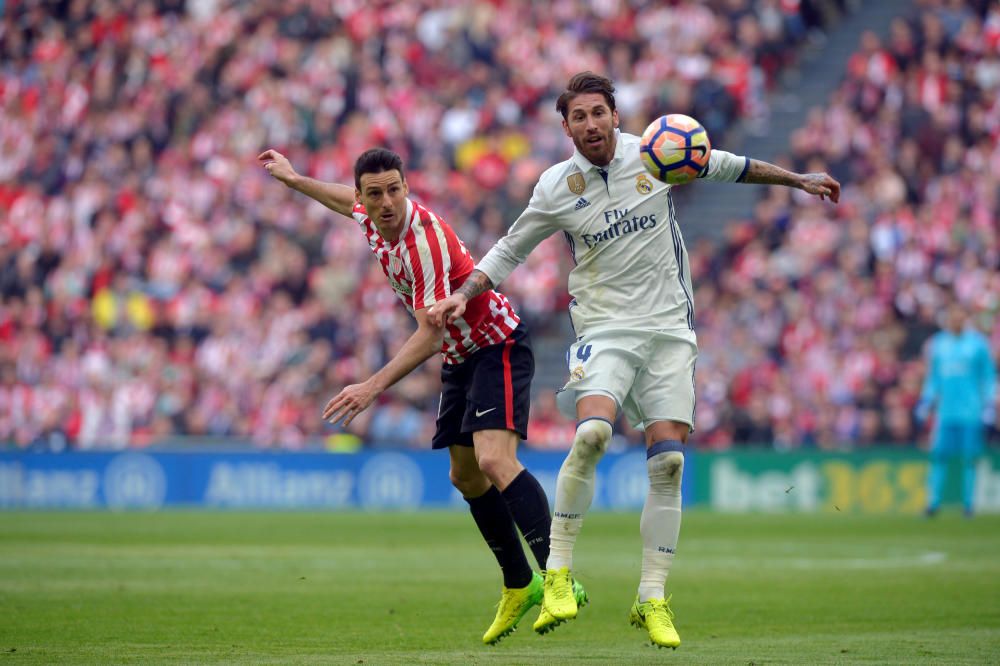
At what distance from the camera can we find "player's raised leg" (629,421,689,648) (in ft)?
27.2

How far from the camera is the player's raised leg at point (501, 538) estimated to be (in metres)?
9.05

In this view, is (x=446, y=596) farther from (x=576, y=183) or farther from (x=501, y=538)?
(x=576, y=183)

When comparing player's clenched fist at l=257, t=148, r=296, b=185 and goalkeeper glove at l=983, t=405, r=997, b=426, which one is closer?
player's clenched fist at l=257, t=148, r=296, b=185

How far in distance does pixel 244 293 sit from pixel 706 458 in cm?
899

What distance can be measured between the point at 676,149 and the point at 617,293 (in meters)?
0.94

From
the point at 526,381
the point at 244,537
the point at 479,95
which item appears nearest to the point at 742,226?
the point at 479,95

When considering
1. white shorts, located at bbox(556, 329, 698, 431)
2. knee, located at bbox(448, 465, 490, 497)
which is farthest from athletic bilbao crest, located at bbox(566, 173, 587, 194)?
knee, located at bbox(448, 465, 490, 497)

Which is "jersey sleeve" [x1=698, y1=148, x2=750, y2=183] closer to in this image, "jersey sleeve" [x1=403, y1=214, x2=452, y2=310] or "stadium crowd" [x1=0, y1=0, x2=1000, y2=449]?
"jersey sleeve" [x1=403, y1=214, x2=452, y2=310]

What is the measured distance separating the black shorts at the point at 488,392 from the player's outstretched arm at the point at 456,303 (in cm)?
69

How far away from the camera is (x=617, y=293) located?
873 cm

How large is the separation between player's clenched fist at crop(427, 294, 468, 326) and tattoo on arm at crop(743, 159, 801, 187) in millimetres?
1719

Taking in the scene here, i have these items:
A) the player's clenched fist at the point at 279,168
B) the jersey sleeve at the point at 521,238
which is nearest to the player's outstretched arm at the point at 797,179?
the jersey sleeve at the point at 521,238

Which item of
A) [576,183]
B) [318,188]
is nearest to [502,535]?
[576,183]

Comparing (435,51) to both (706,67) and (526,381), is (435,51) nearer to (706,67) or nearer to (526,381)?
(706,67)
